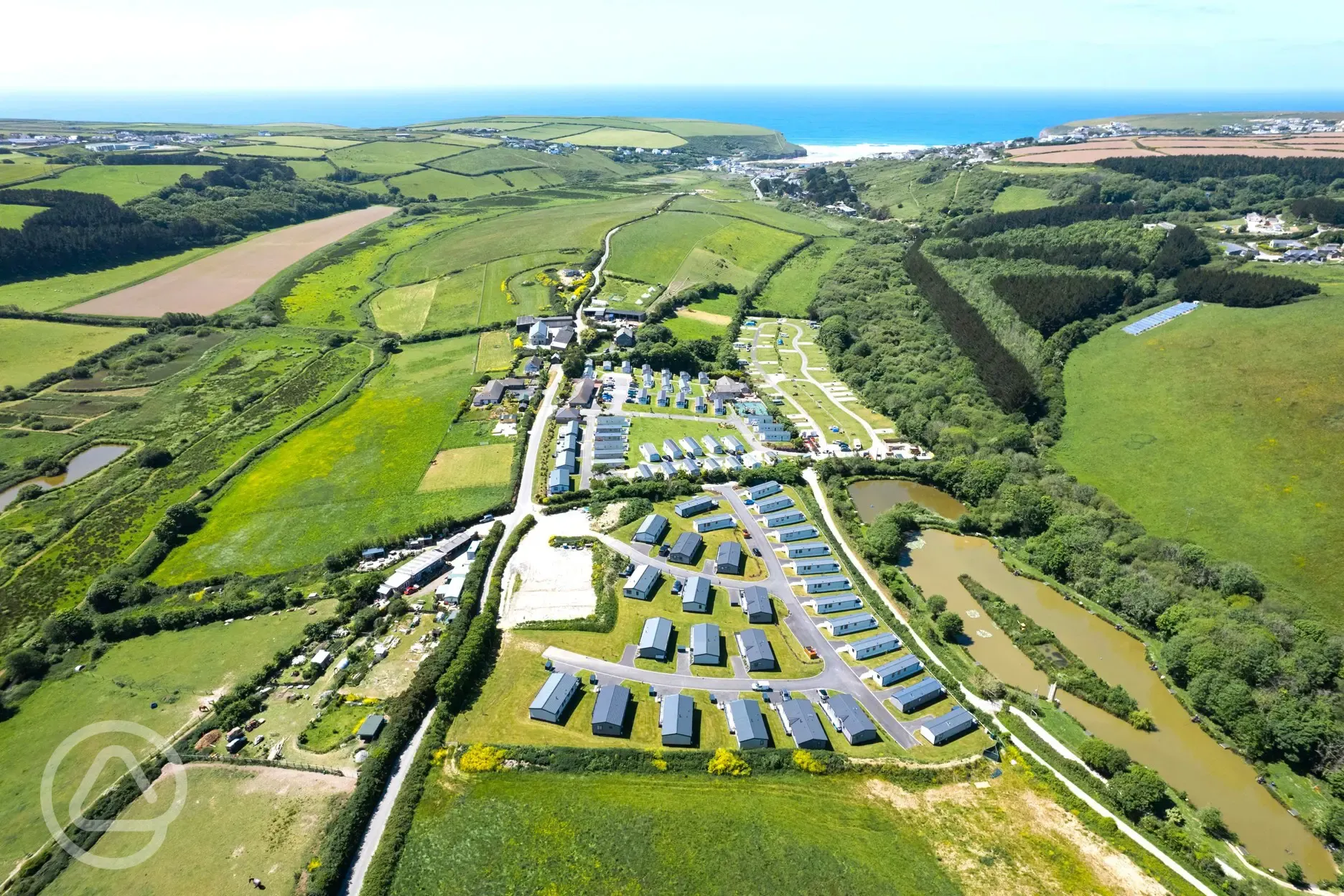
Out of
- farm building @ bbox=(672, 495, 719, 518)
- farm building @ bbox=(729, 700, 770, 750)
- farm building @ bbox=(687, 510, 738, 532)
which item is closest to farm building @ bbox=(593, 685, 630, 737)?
farm building @ bbox=(729, 700, 770, 750)

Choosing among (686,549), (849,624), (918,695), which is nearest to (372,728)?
(686,549)

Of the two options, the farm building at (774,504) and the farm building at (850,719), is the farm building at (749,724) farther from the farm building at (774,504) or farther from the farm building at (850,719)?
the farm building at (774,504)

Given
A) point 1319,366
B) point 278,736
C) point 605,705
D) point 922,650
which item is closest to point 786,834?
point 605,705

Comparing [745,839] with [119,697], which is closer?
[745,839]

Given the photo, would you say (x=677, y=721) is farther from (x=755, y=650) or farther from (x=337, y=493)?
(x=337, y=493)

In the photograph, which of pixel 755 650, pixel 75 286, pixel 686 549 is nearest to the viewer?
pixel 755 650

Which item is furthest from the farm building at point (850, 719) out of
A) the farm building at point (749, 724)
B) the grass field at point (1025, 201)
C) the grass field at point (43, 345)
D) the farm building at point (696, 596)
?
the grass field at point (1025, 201)
